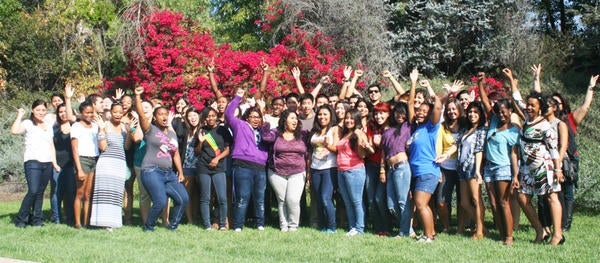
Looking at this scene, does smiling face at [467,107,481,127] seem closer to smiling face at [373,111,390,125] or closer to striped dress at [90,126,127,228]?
smiling face at [373,111,390,125]

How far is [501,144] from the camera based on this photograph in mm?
7488

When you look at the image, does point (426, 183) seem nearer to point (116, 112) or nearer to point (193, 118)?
point (193, 118)

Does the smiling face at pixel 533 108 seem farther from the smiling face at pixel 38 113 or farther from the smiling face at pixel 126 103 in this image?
the smiling face at pixel 38 113

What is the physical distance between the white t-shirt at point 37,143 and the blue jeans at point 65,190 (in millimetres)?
464

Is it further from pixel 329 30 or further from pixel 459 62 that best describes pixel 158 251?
pixel 459 62

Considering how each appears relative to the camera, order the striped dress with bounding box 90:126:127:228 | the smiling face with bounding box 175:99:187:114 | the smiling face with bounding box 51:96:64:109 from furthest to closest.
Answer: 1. the smiling face with bounding box 175:99:187:114
2. the smiling face with bounding box 51:96:64:109
3. the striped dress with bounding box 90:126:127:228

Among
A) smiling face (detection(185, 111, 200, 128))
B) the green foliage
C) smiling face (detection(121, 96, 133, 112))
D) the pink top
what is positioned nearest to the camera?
the pink top

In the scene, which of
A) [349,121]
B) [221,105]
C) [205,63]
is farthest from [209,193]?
[205,63]

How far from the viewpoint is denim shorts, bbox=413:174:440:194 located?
7.63 m

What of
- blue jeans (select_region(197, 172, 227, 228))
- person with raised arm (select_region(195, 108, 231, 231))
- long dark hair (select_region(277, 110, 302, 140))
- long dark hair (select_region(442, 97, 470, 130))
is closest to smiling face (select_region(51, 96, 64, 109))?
person with raised arm (select_region(195, 108, 231, 231))

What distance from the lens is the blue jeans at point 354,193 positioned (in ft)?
27.1

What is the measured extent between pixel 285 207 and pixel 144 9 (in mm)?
11376

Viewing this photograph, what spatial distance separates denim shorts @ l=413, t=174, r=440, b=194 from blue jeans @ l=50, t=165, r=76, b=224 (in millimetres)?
5163

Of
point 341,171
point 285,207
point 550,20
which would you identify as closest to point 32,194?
point 285,207
